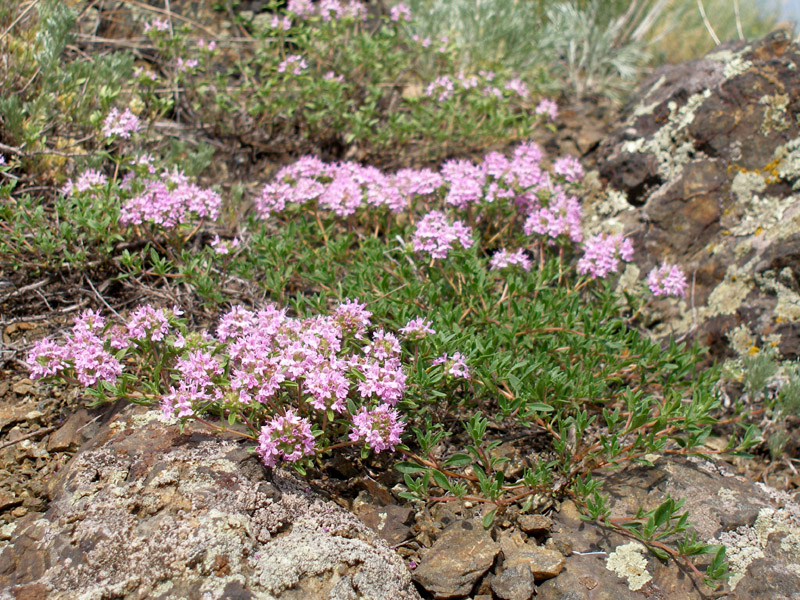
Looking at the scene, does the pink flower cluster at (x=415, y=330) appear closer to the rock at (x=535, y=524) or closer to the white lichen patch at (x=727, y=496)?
the rock at (x=535, y=524)

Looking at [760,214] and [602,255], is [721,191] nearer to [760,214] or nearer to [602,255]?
[760,214]

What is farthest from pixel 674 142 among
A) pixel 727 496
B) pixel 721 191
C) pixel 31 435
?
pixel 31 435

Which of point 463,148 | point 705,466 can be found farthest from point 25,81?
point 705,466

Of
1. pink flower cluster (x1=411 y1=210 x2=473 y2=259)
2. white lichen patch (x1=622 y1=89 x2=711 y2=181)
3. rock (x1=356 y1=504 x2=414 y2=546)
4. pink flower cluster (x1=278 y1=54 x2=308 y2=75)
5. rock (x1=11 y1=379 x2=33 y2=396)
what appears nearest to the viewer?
rock (x1=356 y1=504 x2=414 y2=546)

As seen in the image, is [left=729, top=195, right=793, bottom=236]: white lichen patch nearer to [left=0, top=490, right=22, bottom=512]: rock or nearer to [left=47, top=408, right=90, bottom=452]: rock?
[left=47, top=408, right=90, bottom=452]: rock

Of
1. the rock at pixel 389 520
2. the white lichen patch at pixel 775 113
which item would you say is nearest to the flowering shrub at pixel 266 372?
the rock at pixel 389 520

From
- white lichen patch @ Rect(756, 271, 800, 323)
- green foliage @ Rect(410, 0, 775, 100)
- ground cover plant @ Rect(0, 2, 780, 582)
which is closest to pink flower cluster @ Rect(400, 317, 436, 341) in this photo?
ground cover plant @ Rect(0, 2, 780, 582)
